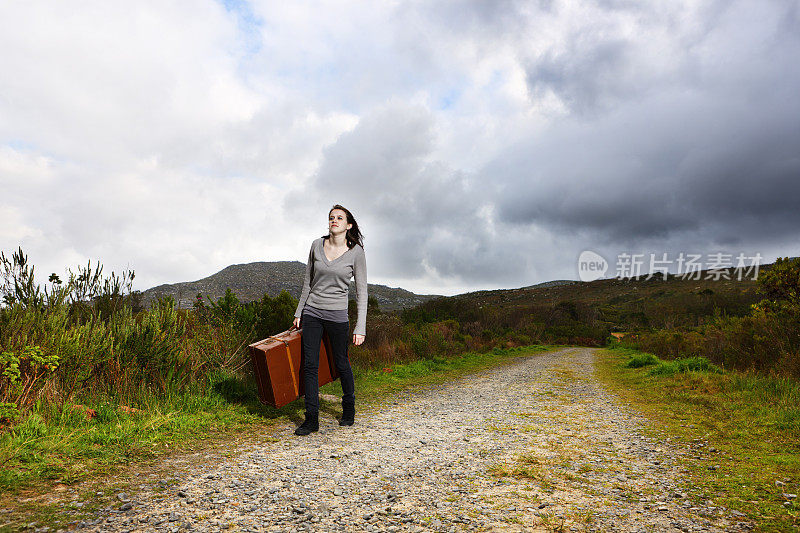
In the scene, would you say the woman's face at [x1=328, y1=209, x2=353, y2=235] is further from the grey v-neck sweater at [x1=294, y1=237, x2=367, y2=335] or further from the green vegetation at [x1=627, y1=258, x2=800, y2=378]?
the green vegetation at [x1=627, y1=258, x2=800, y2=378]

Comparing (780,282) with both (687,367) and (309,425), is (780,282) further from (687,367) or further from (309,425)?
(309,425)

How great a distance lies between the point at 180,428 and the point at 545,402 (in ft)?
18.0

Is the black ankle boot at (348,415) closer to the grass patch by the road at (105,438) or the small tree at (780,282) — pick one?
the grass patch by the road at (105,438)

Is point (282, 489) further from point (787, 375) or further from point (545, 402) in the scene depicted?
point (787, 375)

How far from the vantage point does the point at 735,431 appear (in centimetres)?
511

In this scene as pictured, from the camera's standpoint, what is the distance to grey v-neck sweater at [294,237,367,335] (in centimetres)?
502

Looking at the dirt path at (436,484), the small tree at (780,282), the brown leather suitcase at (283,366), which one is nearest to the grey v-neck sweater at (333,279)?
the brown leather suitcase at (283,366)

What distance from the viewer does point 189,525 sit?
257 centimetres

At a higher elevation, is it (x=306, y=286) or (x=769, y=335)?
(x=306, y=286)

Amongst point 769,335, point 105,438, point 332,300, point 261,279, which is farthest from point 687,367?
point 261,279

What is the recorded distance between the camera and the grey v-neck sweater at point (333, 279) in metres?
5.02

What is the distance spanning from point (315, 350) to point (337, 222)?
1499 millimetres

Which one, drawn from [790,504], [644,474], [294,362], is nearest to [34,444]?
[294,362]

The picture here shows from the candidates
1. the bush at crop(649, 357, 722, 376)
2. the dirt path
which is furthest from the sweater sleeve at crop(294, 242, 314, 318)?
the bush at crop(649, 357, 722, 376)
